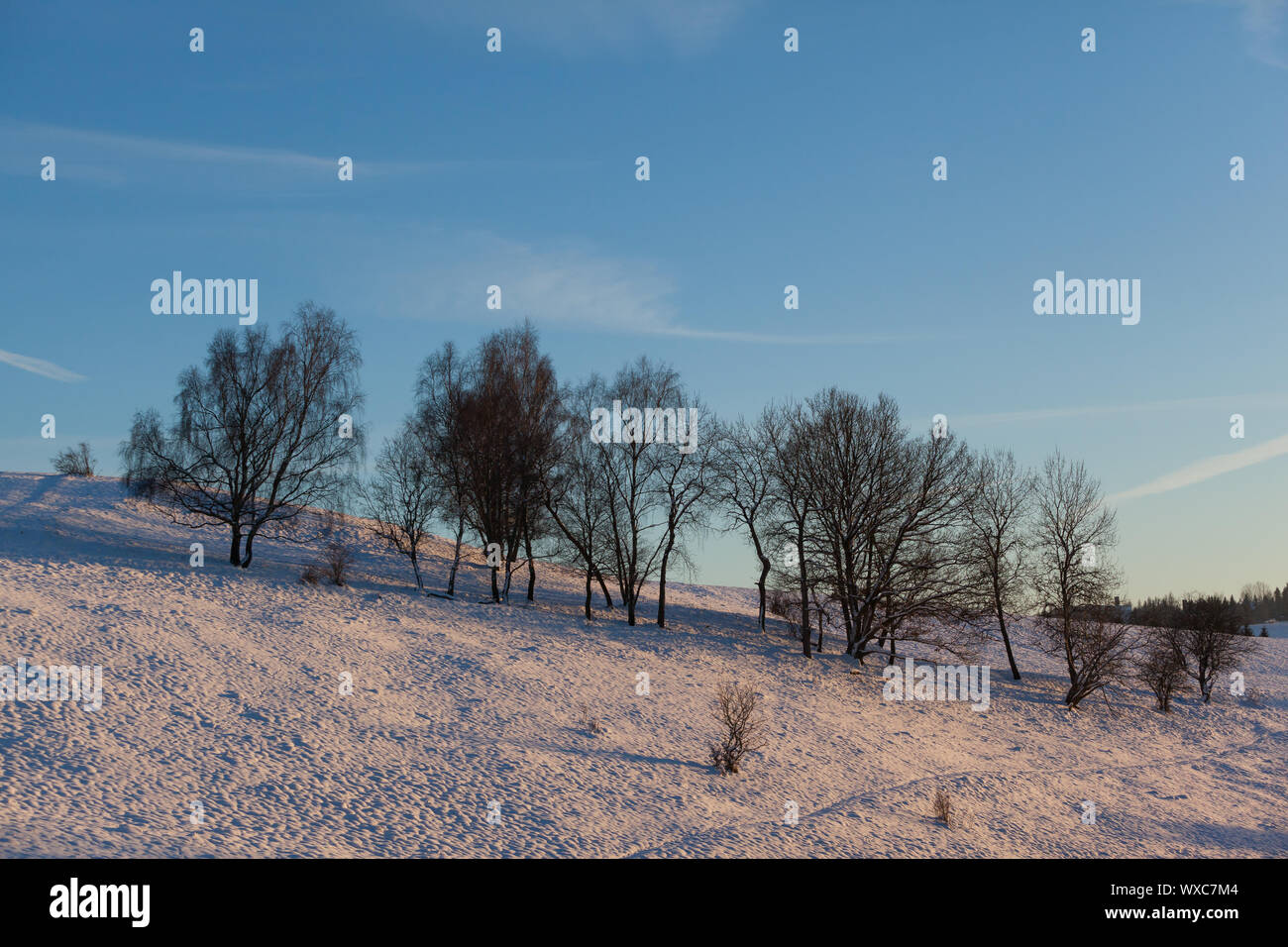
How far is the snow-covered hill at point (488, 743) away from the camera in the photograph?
40.8ft

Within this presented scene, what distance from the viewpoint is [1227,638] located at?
4028 cm

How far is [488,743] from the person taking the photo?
54.9ft

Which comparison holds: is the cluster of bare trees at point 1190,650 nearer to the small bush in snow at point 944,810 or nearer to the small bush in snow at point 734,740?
the small bush in snow at point 944,810

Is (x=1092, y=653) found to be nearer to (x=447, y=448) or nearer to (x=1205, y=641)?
(x=1205, y=641)

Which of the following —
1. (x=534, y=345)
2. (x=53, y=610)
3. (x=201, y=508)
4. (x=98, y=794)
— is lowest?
(x=98, y=794)

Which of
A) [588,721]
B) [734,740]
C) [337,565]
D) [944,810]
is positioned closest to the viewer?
[944,810]

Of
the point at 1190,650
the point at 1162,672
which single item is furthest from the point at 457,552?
the point at 1190,650

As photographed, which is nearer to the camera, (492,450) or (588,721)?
(588,721)

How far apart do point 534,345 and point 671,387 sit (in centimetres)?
853

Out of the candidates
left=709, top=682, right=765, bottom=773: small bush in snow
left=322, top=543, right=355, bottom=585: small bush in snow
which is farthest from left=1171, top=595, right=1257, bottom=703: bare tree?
left=322, top=543, right=355, bottom=585: small bush in snow
